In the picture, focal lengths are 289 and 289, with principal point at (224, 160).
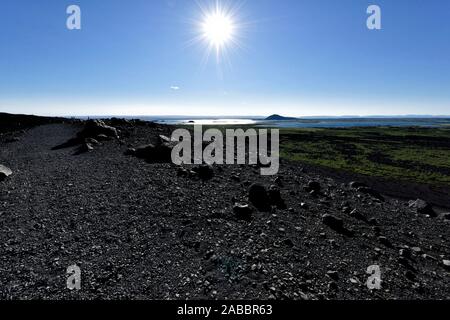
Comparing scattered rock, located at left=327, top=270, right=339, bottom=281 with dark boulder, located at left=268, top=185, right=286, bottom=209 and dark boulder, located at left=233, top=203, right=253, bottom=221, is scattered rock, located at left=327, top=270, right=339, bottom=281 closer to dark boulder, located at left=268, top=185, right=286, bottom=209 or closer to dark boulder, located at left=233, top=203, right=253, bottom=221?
dark boulder, located at left=233, top=203, right=253, bottom=221

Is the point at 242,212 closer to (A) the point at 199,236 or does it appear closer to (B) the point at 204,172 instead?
(A) the point at 199,236

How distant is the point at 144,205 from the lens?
16.1m

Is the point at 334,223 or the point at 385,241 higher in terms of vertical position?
the point at 334,223

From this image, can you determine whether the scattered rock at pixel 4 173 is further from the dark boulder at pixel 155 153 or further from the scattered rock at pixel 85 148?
the dark boulder at pixel 155 153

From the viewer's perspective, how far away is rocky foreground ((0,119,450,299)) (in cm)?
1020

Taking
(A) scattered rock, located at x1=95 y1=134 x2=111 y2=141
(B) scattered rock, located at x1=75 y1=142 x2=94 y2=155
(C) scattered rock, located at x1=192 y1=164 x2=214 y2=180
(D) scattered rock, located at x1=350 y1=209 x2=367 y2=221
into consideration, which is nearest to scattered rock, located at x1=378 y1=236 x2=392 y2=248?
(D) scattered rock, located at x1=350 y1=209 x2=367 y2=221

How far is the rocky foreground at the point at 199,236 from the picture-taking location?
33.5 feet

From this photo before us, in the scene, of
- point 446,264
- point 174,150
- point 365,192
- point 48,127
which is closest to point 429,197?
point 365,192

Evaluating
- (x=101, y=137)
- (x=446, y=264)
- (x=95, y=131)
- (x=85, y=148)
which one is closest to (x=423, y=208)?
(x=446, y=264)

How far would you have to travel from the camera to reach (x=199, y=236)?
13266 mm

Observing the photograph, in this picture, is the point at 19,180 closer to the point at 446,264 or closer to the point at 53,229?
the point at 53,229

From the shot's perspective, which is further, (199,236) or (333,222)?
Result: (333,222)

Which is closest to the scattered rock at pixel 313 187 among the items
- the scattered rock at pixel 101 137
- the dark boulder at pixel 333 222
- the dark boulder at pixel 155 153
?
the dark boulder at pixel 333 222
